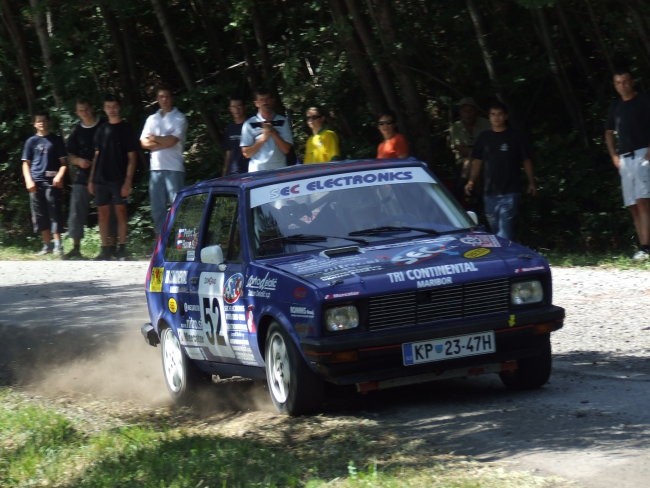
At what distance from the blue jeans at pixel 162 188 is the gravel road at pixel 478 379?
80 cm

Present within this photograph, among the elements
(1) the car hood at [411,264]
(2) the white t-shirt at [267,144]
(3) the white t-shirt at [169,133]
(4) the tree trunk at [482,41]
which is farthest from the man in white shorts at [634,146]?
(1) the car hood at [411,264]

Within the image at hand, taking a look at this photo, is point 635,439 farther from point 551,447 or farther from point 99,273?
point 99,273

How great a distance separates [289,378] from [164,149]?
30.2 feet

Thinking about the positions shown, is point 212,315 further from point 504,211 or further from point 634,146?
point 634,146

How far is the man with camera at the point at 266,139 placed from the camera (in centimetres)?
1480

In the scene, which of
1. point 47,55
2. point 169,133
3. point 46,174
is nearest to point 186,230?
point 169,133

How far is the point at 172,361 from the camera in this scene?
9898 mm

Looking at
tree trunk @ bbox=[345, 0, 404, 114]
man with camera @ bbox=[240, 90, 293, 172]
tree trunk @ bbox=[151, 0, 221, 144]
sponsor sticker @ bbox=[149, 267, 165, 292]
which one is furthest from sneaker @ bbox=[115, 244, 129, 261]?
sponsor sticker @ bbox=[149, 267, 165, 292]

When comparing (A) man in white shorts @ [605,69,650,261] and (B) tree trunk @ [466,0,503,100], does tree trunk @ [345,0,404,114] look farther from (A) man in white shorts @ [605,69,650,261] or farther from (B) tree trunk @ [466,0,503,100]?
(A) man in white shorts @ [605,69,650,261]

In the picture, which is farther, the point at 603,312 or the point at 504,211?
the point at 504,211

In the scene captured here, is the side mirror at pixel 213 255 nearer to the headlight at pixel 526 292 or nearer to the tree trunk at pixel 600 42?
the headlight at pixel 526 292

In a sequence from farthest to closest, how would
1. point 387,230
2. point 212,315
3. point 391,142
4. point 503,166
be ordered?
point 391,142 → point 503,166 → point 212,315 → point 387,230

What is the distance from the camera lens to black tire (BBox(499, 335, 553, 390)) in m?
8.16

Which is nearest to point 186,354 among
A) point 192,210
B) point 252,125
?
point 192,210
